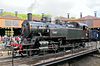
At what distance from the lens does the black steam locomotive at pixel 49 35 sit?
17734mm

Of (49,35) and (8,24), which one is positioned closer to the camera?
(49,35)

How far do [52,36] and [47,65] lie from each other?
21.3ft

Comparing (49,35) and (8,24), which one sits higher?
(8,24)

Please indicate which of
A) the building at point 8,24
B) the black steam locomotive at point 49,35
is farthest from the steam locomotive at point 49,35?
the building at point 8,24

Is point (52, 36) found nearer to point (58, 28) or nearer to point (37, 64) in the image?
point (58, 28)

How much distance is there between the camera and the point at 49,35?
62.5 ft

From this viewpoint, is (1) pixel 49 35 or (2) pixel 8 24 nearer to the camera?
(1) pixel 49 35

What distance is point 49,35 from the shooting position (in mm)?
19062

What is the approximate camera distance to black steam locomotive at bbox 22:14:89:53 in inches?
698

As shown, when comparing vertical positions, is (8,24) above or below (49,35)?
above

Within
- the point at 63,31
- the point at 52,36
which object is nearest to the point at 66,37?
the point at 63,31

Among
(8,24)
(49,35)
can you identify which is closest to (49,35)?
(49,35)

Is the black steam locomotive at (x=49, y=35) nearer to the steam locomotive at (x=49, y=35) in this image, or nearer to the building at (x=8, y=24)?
the steam locomotive at (x=49, y=35)

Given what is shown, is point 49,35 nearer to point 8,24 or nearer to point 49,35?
point 49,35
